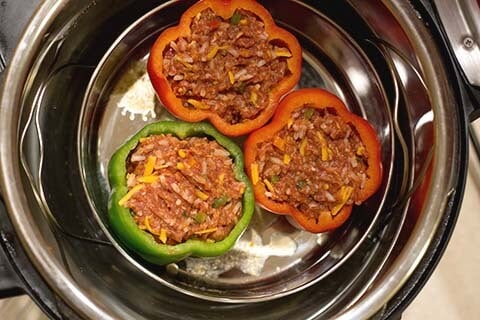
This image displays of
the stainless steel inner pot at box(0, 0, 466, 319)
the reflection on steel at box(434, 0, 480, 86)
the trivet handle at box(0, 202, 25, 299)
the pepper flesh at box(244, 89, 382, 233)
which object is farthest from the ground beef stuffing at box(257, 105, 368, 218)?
the trivet handle at box(0, 202, 25, 299)

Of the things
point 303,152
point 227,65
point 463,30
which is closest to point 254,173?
point 303,152

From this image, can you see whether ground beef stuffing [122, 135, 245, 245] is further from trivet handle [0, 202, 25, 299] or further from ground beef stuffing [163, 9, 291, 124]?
trivet handle [0, 202, 25, 299]

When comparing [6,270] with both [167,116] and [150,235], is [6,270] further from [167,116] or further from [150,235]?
[167,116]

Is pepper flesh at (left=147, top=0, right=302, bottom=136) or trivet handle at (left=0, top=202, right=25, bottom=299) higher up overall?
pepper flesh at (left=147, top=0, right=302, bottom=136)

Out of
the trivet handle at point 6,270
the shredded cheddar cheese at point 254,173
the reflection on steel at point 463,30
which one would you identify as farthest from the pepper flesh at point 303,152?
the trivet handle at point 6,270

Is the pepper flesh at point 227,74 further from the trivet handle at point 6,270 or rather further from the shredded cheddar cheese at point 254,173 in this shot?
the trivet handle at point 6,270

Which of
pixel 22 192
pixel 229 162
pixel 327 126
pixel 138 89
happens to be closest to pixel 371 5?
pixel 327 126
